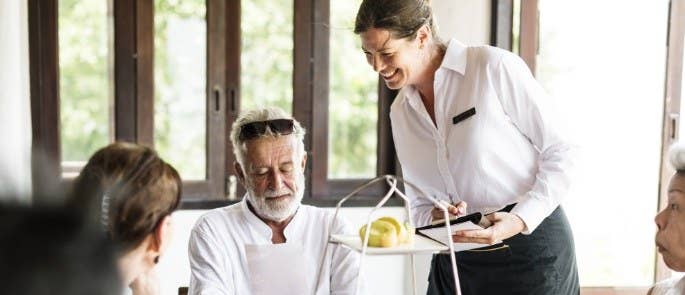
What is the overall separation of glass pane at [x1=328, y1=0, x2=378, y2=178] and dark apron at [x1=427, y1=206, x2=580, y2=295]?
1.65 metres

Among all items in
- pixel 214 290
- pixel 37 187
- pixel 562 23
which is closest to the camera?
pixel 37 187

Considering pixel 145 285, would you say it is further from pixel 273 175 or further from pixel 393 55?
pixel 393 55

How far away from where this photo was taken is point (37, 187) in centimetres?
92

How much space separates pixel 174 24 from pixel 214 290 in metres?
1.73

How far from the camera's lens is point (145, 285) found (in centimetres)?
175

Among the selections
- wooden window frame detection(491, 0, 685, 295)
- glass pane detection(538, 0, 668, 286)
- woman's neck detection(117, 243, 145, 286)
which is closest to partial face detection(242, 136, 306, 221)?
woman's neck detection(117, 243, 145, 286)

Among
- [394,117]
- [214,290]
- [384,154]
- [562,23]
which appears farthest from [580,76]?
[214,290]

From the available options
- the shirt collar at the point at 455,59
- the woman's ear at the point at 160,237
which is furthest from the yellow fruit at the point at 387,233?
the shirt collar at the point at 455,59

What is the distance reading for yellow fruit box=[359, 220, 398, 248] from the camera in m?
1.48

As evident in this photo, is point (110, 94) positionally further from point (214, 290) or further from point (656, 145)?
point (656, 145)

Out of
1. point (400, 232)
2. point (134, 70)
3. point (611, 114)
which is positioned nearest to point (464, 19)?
point (611, 114)

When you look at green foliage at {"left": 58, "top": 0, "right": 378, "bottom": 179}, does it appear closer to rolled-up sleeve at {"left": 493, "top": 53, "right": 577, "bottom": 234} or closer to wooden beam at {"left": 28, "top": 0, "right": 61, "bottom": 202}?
wooden beam at {"left": 28, "top": 0, "right": 61, "bottom": 202}

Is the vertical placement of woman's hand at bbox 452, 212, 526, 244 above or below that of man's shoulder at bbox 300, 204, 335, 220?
above

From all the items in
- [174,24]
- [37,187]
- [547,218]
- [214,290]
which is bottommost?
[214,290]
